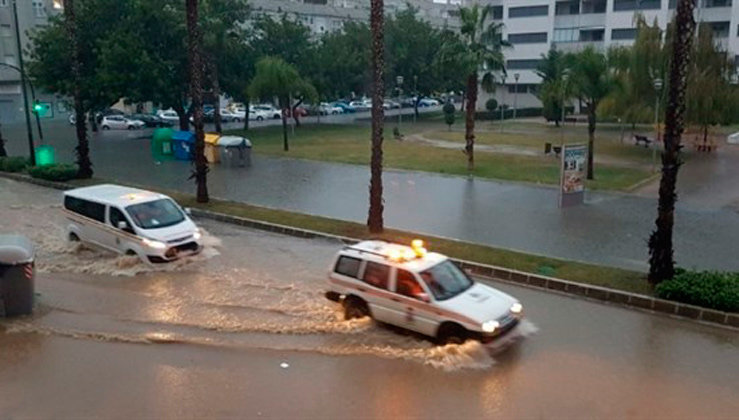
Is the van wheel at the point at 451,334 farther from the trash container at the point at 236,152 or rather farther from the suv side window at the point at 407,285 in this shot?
the trash container at the point at 236,152

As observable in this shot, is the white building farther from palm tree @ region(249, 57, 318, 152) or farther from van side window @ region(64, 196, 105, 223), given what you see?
van side window @ region(64, 196, 105, 223)

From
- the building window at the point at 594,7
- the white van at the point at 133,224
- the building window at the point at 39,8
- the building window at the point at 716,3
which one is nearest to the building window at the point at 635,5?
the building window at the point at 594,7

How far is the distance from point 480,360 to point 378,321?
2106 millimetres

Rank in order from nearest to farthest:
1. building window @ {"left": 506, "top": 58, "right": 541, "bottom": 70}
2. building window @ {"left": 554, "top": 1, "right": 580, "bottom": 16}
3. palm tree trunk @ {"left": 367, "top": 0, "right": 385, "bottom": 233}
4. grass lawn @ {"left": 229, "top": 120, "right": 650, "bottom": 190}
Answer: palm tree trunk @ {"left": 367, "top": 0, "right": 385, "bottom": 233} → grass lawn @ {"left": 229, "top": 120, "right": 650, "bottom": 190} → building window @ {"left": 554, "top": 1, "right": 580, "bottom": 16} → building window @ {"left": 506, "top": 58, "right": 541, "bottom": 70}

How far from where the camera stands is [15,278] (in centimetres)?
1196

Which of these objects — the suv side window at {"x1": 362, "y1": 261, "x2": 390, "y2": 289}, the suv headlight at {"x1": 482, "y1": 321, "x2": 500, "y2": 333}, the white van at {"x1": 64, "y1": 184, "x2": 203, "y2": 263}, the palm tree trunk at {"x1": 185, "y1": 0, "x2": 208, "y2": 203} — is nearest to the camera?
the suv headlight at {"x1": 482, "y1": 321, "x2": 500, "y2": 333}

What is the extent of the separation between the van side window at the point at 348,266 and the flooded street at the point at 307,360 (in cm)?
84

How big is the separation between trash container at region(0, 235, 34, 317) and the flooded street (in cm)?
27

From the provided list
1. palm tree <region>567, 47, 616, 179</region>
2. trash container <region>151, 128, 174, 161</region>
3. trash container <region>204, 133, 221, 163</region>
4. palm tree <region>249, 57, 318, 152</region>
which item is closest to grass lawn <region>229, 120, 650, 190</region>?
palm tree <region>567, 47, 616, 179</region>

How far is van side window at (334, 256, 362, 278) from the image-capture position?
1176cm

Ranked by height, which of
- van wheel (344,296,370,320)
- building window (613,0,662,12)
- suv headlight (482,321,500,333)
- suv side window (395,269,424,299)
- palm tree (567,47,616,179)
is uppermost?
building window (613,0,662,12)

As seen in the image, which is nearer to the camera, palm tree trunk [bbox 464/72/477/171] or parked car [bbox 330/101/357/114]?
palm tree trunk [bbox 464/72/477/171]

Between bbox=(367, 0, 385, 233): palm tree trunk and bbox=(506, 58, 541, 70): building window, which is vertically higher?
bbox=(506, 58, 541, 70): building window

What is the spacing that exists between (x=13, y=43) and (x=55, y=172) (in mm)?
42029
